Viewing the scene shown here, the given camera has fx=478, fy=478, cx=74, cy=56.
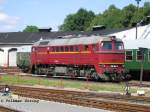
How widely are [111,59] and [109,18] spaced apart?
94.4m

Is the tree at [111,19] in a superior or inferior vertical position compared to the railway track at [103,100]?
superior

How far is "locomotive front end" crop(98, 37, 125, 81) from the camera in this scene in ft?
121

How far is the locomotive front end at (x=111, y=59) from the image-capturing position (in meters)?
37.0

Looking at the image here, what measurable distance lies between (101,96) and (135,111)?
6.88m

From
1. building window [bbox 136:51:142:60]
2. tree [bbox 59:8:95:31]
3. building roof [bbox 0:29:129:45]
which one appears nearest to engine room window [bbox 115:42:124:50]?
building window [bbox 136:51:142:60]

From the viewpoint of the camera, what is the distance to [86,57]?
38.5 m

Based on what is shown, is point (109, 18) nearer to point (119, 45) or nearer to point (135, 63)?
point (135, 63)

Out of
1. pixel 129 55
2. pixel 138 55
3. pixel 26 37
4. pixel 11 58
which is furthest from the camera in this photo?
pixel 26 37

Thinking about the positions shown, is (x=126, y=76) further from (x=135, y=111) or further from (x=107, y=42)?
(x=135, y=111)

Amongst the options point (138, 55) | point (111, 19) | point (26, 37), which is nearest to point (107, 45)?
point (138, 55)

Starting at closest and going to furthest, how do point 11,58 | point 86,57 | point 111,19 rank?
point 86,57
point 11,58
point 111,19

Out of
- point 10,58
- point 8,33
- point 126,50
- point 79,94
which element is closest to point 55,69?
point 126,50

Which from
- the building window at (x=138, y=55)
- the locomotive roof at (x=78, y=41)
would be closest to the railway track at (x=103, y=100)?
the locomotive roof at (x=78, y=41)

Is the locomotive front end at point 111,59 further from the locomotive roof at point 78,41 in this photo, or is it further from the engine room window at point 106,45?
the locomotive roof at point 78,41
